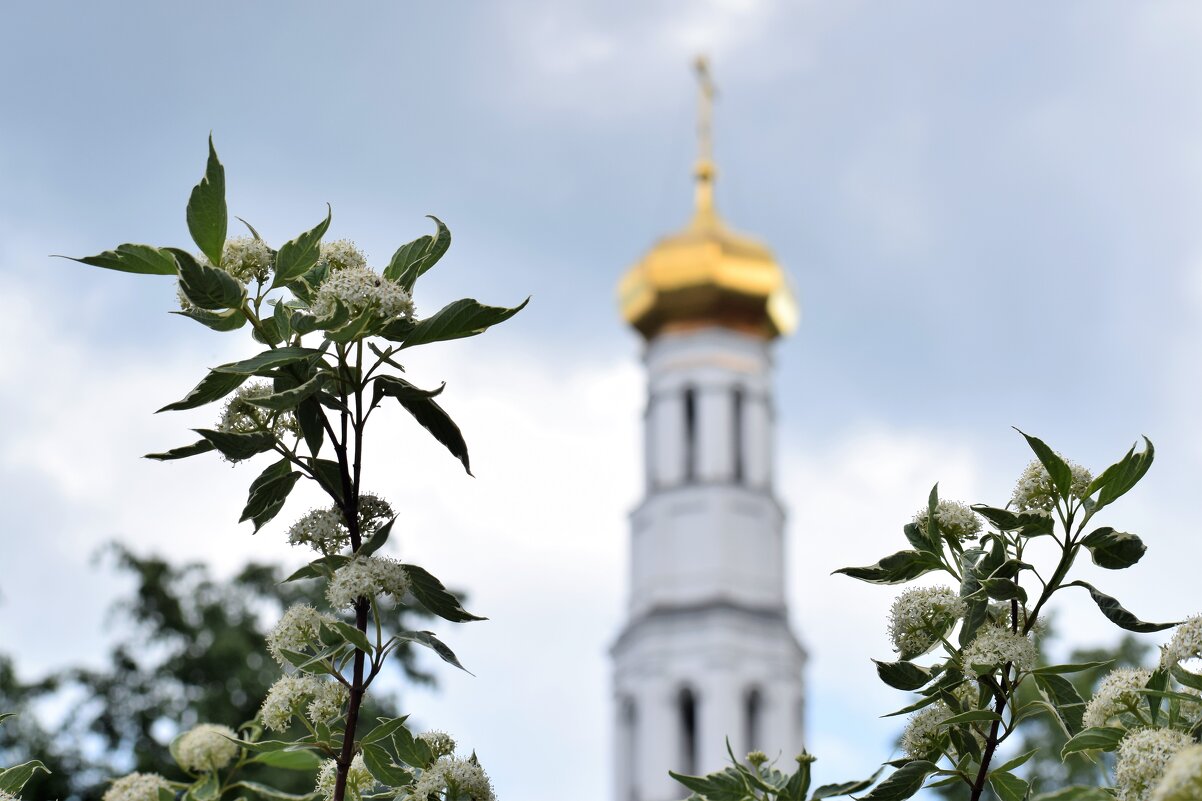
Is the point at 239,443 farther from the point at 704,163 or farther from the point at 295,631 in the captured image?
the point at 704,163

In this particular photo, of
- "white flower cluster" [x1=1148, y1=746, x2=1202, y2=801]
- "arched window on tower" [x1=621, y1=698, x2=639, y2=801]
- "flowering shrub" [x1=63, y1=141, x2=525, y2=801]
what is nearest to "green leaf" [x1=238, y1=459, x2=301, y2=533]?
"flowering shrub" [x1=63, y1=141, x2=525, y2=801]

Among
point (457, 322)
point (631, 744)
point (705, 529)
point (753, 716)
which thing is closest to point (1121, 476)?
point (457, 322)

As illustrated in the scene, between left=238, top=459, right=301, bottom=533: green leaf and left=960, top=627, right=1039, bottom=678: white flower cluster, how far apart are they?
71cm

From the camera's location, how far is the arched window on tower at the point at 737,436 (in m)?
38.4

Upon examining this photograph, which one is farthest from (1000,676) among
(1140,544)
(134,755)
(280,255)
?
(134,755)

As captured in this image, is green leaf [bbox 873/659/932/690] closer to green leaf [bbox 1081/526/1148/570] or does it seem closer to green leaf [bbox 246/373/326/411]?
green leaf [bbox 1081/526/1148/570]

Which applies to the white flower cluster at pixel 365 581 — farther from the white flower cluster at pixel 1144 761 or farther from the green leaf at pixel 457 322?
the white flower cluster at pixel 1144 761

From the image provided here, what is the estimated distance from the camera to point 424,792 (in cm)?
172

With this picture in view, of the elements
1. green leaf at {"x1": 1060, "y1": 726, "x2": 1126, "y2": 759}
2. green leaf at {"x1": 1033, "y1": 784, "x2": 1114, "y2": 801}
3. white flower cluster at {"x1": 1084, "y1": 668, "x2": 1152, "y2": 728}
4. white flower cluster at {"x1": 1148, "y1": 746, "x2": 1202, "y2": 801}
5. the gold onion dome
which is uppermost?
the gold onion dome

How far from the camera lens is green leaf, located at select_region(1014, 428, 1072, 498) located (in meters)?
1.70

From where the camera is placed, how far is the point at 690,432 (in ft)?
127

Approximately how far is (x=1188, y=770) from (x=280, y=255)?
1.03 metres

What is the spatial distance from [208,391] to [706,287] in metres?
37.5

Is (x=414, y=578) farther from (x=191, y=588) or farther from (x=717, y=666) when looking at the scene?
(x=717, y=666)
